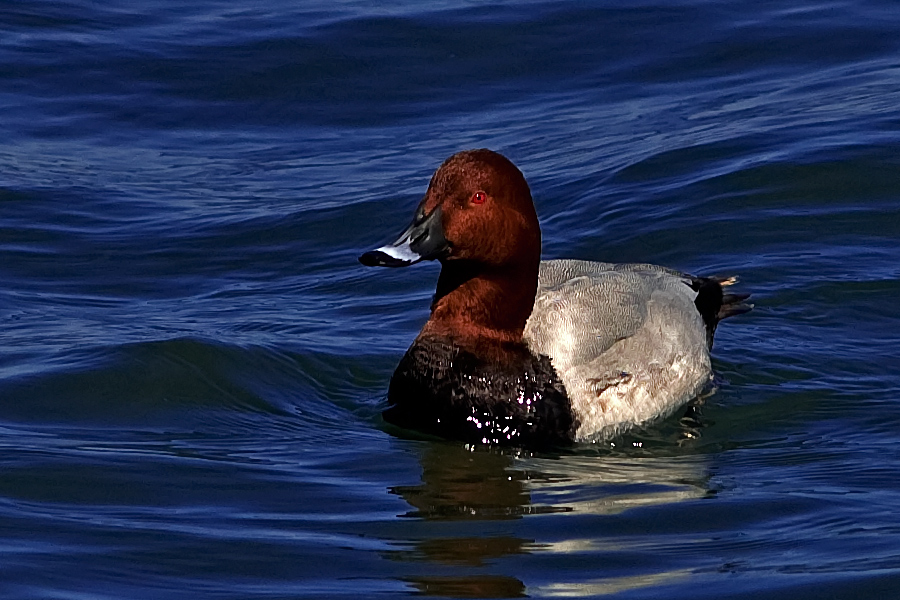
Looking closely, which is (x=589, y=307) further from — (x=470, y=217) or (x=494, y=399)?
(x=470, y=217)

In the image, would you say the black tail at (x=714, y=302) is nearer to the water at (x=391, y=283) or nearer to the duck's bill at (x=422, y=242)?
the water at (x=391, y=283)

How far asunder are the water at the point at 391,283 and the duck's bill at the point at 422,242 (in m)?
0.87

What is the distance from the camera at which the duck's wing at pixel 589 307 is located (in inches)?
273

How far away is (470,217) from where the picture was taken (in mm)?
6621

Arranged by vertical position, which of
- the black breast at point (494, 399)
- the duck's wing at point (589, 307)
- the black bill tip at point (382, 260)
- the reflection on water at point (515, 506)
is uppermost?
the black bill tip at point (382, 260)

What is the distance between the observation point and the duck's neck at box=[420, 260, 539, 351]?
6.84 metres

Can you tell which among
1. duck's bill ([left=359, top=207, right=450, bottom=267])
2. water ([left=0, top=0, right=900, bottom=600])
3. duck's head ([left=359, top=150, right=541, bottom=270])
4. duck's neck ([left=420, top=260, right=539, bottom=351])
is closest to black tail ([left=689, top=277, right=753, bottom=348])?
water ([left=0, top=0, right=900, bottom=600])

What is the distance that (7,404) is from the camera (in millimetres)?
7145

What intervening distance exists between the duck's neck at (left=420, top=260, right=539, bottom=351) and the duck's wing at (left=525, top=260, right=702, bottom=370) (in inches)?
4.7

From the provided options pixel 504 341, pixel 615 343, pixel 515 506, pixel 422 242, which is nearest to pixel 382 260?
pixel 422 242

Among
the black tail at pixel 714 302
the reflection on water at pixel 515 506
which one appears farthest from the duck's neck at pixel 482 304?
the black tail at pixel 714 302

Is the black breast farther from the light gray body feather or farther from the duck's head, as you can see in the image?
the duck's head

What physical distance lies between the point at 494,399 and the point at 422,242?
77 centimetres

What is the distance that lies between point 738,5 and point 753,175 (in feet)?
14.5
